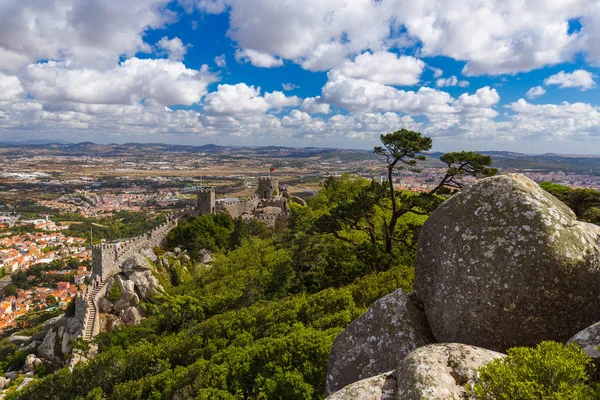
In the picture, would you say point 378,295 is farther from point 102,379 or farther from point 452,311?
point 102,379

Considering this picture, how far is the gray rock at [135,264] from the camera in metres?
29.0

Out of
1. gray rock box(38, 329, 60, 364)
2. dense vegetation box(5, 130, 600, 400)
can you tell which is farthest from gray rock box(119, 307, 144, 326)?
gray rock box(38, 329, 60, 364)

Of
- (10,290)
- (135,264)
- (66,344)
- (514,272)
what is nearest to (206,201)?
(135,264)

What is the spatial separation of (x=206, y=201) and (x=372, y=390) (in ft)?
129

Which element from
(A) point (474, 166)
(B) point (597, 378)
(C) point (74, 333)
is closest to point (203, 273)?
(C) point (74, 333)

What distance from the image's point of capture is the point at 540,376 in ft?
12.0

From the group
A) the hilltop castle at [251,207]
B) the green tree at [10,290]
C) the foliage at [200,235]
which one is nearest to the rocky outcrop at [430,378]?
the foliage at [200,235]

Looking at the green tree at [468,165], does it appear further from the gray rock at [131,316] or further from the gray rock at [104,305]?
the gray rock at [104,305]

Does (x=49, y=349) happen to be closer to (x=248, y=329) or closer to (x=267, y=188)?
(x=248, y=329)

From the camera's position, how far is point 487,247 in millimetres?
5531

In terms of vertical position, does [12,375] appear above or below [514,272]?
below

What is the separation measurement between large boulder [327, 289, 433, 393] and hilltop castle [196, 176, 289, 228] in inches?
1390

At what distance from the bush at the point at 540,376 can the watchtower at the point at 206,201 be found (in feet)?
130

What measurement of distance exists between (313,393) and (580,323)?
5.61 m
